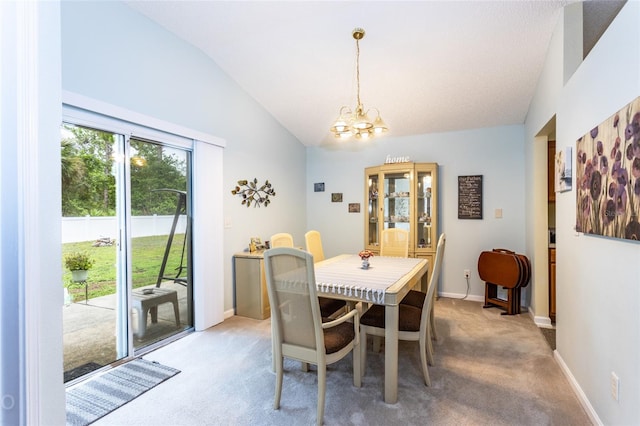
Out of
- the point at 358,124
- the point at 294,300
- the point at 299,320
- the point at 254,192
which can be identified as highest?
the point at 358,124

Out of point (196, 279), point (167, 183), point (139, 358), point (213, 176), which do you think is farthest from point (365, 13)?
point (139, 358)

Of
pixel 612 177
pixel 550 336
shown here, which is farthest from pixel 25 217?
pixel 550 336

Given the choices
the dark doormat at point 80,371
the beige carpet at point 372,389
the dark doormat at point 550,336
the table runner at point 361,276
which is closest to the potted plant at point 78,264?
the dark doormat at point 80,371

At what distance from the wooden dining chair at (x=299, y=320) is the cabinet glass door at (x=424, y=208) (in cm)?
265

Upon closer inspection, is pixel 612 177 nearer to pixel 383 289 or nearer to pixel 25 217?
pixel 383 289

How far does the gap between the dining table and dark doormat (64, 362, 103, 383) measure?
6.28 feet

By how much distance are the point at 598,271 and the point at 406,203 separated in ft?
8.88

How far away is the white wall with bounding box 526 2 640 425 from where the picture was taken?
148 cm

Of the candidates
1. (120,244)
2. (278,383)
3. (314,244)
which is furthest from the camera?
(314,244)

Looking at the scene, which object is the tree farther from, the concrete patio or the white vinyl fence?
the concrete patio

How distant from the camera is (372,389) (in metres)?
2.19

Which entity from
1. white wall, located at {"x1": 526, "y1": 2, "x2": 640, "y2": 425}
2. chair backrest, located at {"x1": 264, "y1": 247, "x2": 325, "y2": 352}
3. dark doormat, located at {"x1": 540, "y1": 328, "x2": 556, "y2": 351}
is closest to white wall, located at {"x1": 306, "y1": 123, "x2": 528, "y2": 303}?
dark doormat, located at {"x1": 540, "y1": 328, "x2": 556, "y2": 351}

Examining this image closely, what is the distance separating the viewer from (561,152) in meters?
2.48

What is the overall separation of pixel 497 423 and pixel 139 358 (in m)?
2.72
